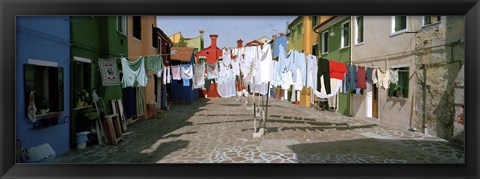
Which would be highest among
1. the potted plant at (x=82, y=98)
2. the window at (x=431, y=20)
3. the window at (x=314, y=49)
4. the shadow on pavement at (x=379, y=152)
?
the window at (x=314, y=49)

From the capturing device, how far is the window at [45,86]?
16.4 feet

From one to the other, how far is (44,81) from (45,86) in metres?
0.11

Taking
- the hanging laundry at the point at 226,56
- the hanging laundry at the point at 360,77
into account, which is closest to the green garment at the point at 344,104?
the hanging laundry at the point at 360,77

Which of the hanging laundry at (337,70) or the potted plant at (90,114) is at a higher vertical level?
the hanging laundry at (337,70)

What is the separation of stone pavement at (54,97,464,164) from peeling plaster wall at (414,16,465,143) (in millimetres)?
486

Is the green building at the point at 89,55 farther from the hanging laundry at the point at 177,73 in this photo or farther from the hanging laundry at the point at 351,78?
the hanging laundry at the point at 351,78

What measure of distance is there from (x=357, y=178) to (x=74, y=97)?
21.0 ft

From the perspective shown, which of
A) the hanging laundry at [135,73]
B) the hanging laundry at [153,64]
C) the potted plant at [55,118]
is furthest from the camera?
the hanging laundry at [153,64]

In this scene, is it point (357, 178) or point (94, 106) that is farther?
point (94, 106)

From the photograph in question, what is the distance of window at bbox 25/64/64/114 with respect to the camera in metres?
5.00

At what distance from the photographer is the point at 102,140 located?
23.8 feet
